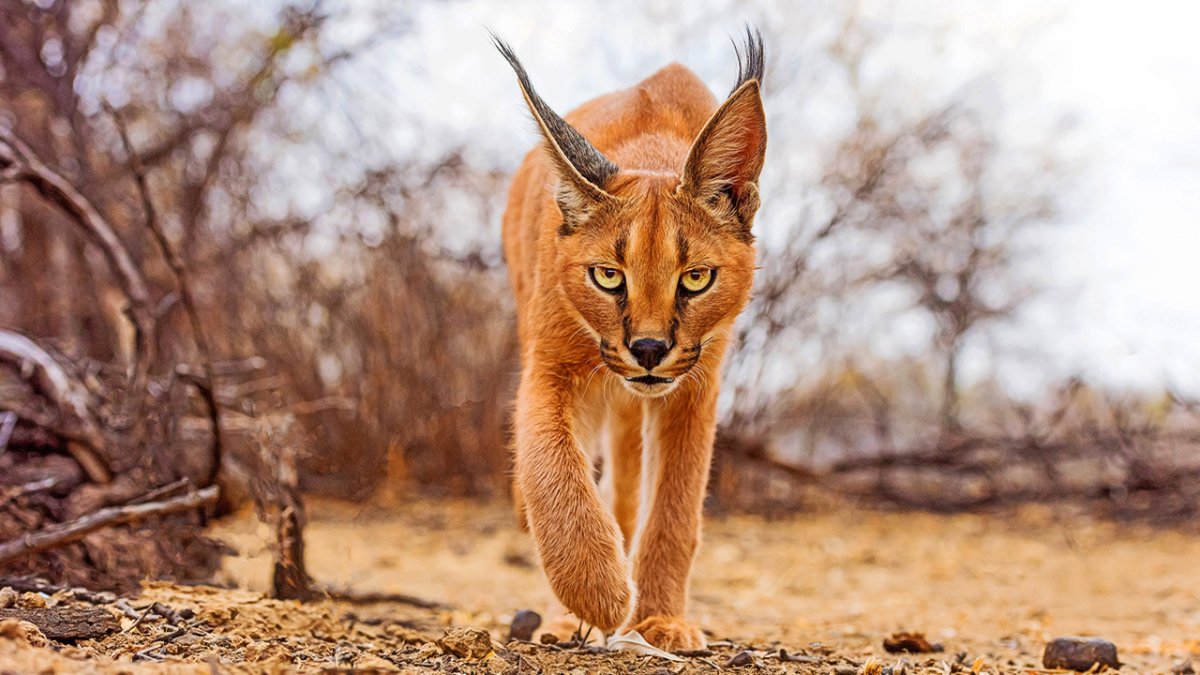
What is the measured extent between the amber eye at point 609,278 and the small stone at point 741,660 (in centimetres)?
127

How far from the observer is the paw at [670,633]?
3717 mm

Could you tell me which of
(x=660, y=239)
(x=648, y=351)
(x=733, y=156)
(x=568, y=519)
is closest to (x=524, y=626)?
(x=568, y=519)

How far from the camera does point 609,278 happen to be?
12.1 ft

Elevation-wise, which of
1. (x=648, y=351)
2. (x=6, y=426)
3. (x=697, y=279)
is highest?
(x=697, y=279)

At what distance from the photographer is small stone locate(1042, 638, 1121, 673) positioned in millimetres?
3865

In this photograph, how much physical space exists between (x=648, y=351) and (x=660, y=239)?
0.41 m

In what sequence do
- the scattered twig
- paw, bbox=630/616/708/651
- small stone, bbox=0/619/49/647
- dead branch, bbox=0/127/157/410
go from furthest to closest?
the scattered twig, dead branch, bbox=0/127/157/410, paw, bbox=630/616/708/651, small stone, bbox=0/619/49/647

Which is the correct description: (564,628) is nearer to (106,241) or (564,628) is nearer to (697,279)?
(697,279)

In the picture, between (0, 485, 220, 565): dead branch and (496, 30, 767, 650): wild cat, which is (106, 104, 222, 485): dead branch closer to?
A: (0, 485, 220, 565): dead branch

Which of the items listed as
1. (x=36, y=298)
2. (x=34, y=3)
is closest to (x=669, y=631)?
(x=34, y=3)

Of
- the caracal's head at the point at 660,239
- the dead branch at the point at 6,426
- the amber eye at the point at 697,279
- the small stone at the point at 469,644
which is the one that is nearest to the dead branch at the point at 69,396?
the dead branch at the point at 6,426

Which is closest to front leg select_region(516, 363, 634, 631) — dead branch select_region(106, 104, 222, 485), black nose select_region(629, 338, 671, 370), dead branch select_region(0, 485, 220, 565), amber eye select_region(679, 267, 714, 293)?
black nose select_region(629, 338, 671, 370)

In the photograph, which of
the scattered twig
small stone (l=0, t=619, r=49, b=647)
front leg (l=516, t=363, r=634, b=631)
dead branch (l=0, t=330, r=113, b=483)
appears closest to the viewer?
small stone (l=0, t=619, r=49, b=647)

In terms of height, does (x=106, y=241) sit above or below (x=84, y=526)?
above
